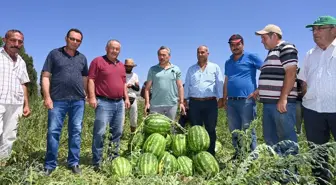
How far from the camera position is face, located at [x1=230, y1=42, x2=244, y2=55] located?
231 inches

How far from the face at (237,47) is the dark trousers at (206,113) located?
1035mm

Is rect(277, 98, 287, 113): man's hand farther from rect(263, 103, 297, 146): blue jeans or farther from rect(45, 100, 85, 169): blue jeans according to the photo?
rect(45, 100, 85, 169): blue jeans

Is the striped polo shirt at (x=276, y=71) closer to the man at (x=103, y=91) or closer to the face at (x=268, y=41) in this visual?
the face at (x=268, y=41)

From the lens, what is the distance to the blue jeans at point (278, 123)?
4.48 metres

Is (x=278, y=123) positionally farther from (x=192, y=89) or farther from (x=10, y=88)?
(x=10, y=88)

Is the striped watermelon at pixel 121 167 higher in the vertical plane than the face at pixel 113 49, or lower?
lower

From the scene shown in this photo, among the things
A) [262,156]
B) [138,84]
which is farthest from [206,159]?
[138,84]

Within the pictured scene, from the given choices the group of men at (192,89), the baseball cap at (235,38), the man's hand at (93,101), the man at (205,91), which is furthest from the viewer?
the man at (205,91)

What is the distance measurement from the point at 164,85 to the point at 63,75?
1.94 m

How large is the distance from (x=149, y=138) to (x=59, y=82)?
169 centimetres

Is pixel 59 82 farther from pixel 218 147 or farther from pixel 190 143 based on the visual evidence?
pixel 218 147

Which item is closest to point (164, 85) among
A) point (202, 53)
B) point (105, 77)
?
point (202, 53)

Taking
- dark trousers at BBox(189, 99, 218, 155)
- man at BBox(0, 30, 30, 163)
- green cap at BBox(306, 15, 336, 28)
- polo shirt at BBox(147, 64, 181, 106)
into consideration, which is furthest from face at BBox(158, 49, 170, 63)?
green cap at BBox(306, 15, 336, 28)

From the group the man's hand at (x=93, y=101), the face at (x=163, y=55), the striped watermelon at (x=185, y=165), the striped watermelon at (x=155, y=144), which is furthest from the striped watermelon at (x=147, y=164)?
the face at (x=163, y=55)
